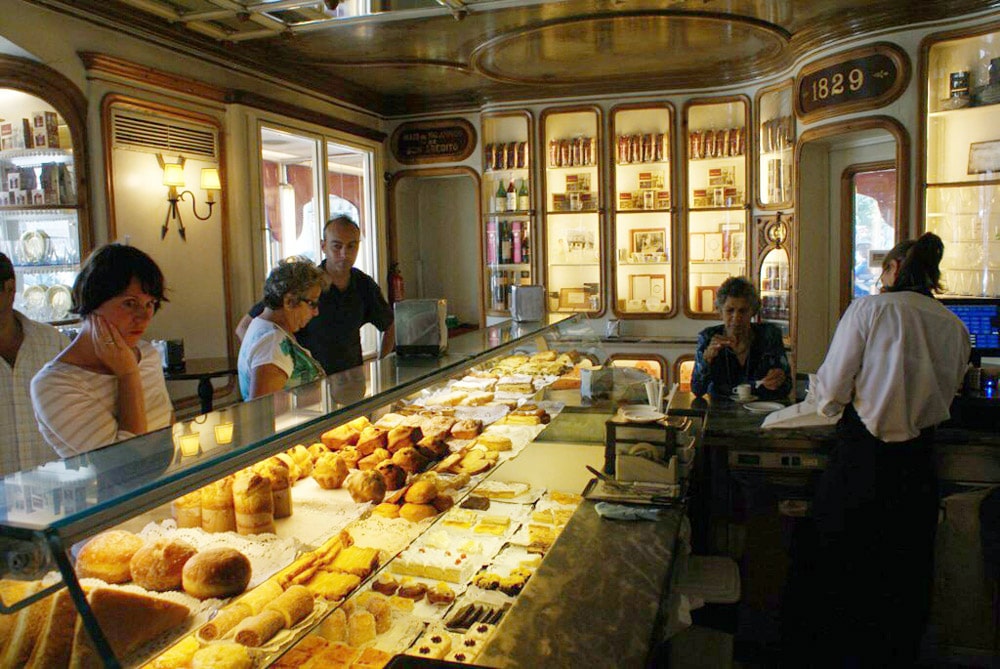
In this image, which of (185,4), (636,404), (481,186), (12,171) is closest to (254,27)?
(185,4)

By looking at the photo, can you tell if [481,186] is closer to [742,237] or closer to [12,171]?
[742,237]

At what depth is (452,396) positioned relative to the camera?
2.53 m

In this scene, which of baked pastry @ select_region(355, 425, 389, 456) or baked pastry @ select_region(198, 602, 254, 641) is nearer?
baked pastry @ select_region(198, 602, 254, 641)

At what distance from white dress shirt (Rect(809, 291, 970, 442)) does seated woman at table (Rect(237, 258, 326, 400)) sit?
201cm

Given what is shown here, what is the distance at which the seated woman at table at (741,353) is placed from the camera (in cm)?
378

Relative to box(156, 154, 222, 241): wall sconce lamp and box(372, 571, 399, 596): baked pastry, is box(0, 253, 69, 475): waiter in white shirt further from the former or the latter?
box(156, 154, 222, 241): wall sconce lamp

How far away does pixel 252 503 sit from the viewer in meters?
1.47

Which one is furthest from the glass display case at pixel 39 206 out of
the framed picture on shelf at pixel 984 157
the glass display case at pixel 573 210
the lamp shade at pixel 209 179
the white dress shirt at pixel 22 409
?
the framed picture on shelf at pixel 984 157

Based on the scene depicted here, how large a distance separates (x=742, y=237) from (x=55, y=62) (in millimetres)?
5070

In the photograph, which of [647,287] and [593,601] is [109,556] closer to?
[593,601]

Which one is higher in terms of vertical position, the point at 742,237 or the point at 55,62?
the point at 55,62

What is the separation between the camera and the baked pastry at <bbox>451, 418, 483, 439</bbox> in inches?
91.5

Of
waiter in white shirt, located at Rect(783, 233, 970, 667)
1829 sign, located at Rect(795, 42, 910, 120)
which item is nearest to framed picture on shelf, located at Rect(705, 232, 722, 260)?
1829 sign, located at Rect(795, 42, 910, 120)

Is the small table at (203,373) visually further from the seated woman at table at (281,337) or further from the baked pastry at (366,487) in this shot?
the baked pastry at (366,487)
